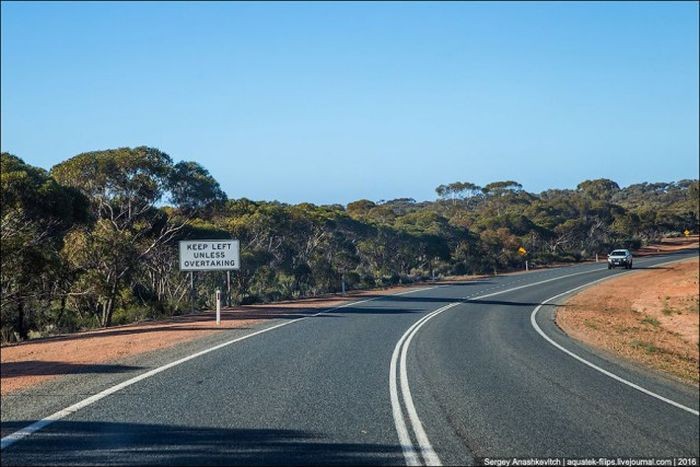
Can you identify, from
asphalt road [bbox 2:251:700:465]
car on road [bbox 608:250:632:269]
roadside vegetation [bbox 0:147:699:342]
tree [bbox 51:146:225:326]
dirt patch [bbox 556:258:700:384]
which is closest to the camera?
asphalt road [bbox 2:251:700:465]

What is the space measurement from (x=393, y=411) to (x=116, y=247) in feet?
66.0

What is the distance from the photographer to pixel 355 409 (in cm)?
908

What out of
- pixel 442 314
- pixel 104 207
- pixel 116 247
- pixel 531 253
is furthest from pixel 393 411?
pixel 531 253

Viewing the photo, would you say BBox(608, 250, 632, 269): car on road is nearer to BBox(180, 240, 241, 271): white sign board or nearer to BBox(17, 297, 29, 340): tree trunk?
BBox(180, 240, 241, 271): white sign board

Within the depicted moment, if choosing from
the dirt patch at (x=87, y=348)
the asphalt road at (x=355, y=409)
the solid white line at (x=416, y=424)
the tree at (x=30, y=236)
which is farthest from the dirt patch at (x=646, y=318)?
the tree at (x=30, y=236)

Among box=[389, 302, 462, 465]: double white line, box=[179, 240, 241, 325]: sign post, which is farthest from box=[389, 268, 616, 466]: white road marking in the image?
box=[179, 240, 241, 325]: sign post

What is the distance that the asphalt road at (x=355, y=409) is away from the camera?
23.1ft

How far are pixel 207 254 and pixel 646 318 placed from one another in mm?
17162

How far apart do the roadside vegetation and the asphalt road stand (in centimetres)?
1086

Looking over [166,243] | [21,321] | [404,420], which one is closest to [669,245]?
[166,243]

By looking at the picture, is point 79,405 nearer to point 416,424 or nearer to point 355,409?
point 355,409

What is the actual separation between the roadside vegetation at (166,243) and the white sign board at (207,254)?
2.83m

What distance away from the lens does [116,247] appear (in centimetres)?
2677

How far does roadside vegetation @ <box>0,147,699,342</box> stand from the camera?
24.6 meters
